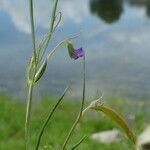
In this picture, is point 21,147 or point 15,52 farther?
point 15,52

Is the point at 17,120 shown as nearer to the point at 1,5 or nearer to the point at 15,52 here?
the point at 15,52

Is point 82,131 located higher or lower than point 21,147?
higher

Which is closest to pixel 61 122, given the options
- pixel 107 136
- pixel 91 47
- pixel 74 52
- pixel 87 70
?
pixel 107 136

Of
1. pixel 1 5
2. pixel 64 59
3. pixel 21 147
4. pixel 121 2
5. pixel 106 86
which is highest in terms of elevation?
pixel 121 2

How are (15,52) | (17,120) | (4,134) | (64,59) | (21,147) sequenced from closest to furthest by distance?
(21,147), (4,134), (17,120), (64,59), (15,52)

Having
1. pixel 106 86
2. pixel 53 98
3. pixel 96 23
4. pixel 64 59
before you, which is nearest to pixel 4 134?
pixel 53 98

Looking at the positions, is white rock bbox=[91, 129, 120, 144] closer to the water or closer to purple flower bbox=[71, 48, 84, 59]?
the water

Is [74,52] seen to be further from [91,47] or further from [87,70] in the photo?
[91,47]
